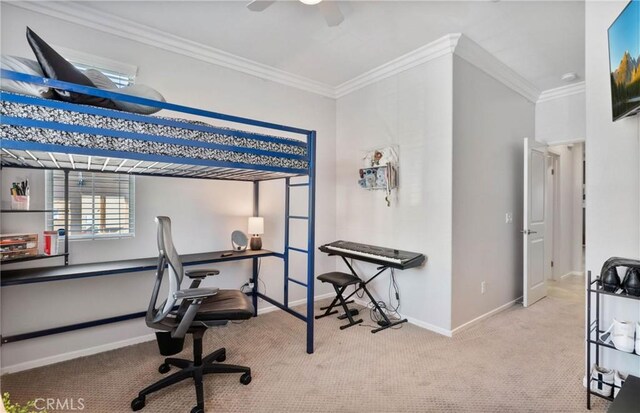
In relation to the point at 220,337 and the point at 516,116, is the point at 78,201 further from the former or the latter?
the point at 516,116

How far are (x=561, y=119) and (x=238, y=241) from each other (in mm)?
4375

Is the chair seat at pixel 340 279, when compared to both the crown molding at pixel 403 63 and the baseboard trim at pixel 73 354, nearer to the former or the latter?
the baseboard trim at pixel 73 354

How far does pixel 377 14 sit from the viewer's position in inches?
98.9

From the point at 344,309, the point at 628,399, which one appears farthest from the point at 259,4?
the point at 628,399

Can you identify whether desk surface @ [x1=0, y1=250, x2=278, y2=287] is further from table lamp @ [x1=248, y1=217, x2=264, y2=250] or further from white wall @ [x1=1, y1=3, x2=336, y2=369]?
table lamp @ [x1=248, y1=217, x2=264, y2=250]

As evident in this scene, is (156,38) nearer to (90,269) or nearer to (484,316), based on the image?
(90,269)

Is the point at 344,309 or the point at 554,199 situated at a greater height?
the point at 554,199

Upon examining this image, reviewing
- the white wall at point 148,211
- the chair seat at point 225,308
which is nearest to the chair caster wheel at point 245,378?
the chair seat at point 225,308

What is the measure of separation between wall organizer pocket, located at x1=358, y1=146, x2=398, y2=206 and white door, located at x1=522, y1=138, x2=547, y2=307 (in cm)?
163

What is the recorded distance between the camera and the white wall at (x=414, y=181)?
2.95m

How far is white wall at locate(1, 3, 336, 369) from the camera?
227 centimetres

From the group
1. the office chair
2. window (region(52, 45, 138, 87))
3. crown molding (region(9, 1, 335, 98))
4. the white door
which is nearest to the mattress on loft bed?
the office chair

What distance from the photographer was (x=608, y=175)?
1965 mm

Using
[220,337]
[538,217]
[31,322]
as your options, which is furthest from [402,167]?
[31,322]
